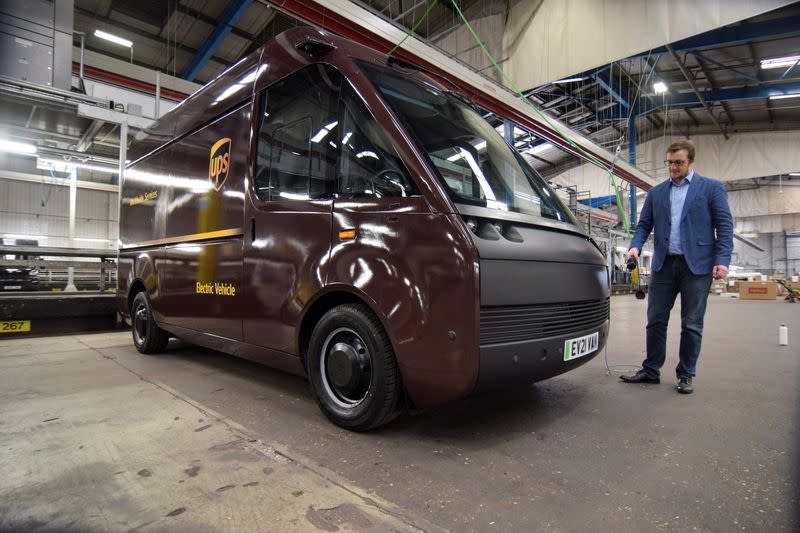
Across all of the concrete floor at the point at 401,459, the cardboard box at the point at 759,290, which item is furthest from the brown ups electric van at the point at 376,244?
the cardboard box at the point at 759,290

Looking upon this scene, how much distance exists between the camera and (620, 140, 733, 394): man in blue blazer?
255cm

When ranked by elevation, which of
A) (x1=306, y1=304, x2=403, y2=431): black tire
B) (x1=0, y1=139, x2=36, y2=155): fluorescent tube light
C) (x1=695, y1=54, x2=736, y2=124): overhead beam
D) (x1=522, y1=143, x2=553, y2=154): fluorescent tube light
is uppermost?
(x1=695, y1=54, x2=736, y2=124): overhead beam

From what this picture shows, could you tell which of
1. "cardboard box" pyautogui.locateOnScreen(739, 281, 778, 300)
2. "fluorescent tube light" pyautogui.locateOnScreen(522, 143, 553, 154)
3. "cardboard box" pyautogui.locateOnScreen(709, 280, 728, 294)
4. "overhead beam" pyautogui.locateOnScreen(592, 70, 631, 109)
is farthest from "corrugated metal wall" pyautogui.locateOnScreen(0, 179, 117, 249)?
"cardboard box" pyautogui.locateOnScreen(709, 280, 728, 294)

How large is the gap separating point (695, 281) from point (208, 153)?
3418 millimetres

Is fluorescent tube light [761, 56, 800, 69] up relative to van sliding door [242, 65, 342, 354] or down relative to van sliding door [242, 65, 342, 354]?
up

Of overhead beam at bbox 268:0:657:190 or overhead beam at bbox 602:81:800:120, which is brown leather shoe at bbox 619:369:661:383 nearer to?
overhead beam at bbox 268:0:657:190

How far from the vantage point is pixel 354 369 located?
1873mm

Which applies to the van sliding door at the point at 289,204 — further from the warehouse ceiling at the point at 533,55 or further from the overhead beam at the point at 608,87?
the overhead beam at the point at 608,87

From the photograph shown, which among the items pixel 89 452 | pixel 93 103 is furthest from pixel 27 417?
pixel 93 103

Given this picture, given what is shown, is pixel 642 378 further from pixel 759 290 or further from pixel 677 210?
pixel 759 290

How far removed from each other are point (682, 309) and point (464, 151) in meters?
1.89

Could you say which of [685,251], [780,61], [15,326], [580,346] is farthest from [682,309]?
[780,61]

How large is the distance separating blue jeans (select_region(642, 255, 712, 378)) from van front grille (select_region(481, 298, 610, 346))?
929mm

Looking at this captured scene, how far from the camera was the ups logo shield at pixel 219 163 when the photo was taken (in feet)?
8.97
